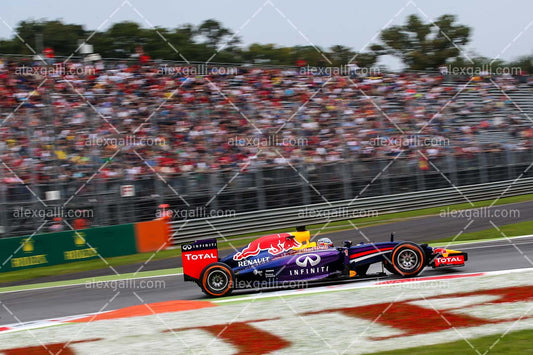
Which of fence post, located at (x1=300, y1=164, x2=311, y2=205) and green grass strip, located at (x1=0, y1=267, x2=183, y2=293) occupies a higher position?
fence post, located at (x1=300, y1=164, x2=311, y2=205)

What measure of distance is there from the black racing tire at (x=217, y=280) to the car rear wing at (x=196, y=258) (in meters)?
0.12

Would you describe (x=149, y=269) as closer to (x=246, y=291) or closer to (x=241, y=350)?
(x=246, y=291)

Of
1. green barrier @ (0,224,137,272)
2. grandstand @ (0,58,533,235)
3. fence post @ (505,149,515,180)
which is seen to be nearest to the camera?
green barrier @ (0,224,137,272)

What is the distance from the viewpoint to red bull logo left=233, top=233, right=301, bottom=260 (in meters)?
9.32

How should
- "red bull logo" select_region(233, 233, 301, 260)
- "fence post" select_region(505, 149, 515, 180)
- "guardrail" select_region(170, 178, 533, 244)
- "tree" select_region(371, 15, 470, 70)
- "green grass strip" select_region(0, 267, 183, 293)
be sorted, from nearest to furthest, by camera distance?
"red bull logo" select_region(233, 233, 301, 260) < "green grass strip" select_region(0, 267, 183, 293) < "guardrail" select_region(170, 178, 533, 244) < "fence post" select_region(505, 149, 515, 180) < "tree" select_region(371, 15, 470, 70)

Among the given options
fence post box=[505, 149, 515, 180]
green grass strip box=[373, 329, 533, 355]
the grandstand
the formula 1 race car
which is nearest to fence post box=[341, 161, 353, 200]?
the grandstand

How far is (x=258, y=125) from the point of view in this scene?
1836 cm

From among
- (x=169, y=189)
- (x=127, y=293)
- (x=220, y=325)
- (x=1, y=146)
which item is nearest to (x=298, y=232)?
(x=220, y=325)

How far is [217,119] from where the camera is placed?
58.7 ft

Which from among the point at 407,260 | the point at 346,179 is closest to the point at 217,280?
the point at 407,260

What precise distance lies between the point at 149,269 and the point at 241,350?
26.3ft

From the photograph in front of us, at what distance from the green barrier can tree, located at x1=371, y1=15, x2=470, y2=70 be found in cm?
1944

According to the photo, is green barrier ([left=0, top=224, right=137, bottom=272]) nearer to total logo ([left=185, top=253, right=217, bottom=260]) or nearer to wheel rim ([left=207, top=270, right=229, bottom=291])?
total logo ([left=185, top=253, right=217, bottom=260])

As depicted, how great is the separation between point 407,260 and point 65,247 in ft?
29.2
